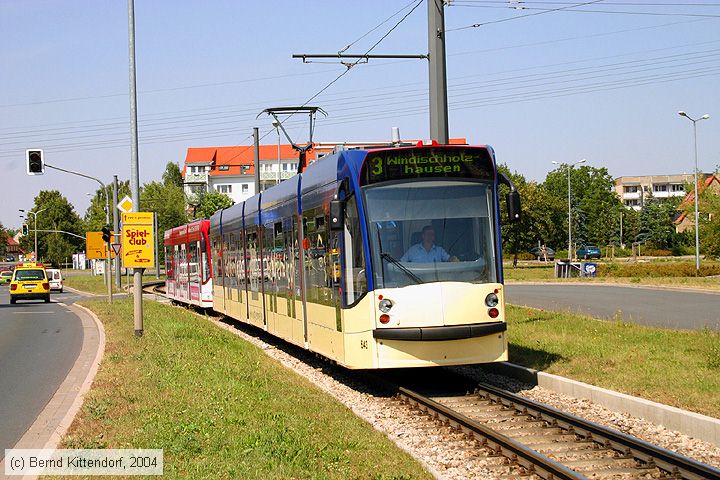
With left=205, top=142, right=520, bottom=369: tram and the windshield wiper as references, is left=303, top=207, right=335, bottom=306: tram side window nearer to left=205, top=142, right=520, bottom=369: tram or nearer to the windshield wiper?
left=205, top=142, right=520, bottom=369: tram

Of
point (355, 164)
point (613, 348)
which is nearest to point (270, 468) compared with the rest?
point (355, 164)

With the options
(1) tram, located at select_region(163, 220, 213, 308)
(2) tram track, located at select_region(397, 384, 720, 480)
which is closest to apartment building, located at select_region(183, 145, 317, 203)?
(1) tram, located at select_region(163, 220, 213, 308)

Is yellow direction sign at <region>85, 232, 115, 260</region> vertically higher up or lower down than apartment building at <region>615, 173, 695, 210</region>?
lower down

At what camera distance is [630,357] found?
14945mm

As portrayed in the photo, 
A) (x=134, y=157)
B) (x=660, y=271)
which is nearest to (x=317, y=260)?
(x=134, y=157)

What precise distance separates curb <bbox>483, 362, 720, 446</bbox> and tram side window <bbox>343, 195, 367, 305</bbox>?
9.68 feet

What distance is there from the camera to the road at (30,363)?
11.4 meters

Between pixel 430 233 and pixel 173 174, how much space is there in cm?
15121

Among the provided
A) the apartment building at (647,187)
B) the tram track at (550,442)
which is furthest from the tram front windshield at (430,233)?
the apartment building at (647,187)

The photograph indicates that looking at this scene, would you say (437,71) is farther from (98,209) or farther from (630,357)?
(98,209)

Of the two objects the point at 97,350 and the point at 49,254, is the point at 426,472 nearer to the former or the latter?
the point at 97,350

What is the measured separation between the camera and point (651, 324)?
21.9 meters

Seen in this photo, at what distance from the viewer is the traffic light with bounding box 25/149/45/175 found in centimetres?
3306

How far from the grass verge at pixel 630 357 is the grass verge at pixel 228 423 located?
358cm
